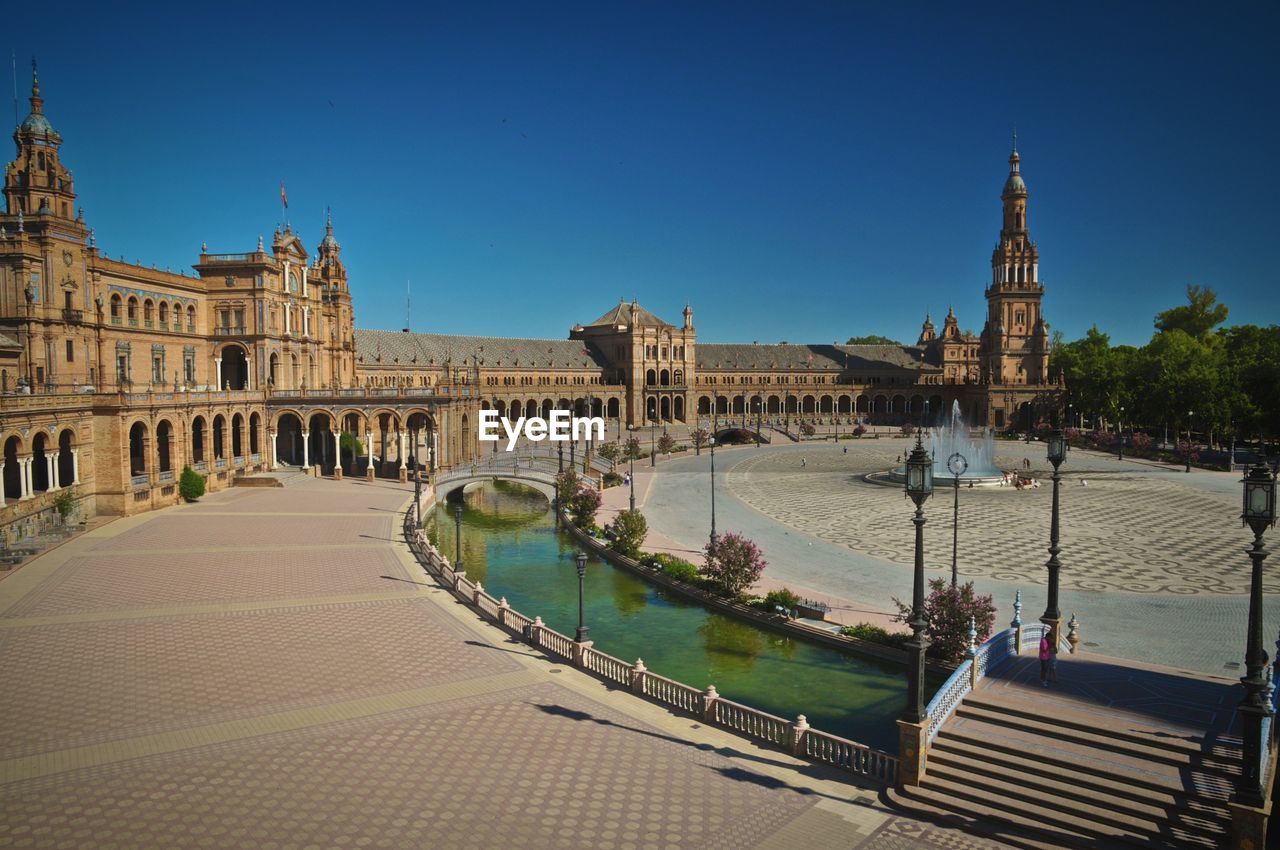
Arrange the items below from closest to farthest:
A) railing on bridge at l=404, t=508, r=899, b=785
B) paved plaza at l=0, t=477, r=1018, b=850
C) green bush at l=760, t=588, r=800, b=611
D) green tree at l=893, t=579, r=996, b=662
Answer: paved plaza at l=0, t=477, r=1018, b=850, railing on bridge at l=404, t=508, r=899, b=785, green tree at l=893, t=579, r=996, b=662, green bush at l=760, t=588, r=800, b=611

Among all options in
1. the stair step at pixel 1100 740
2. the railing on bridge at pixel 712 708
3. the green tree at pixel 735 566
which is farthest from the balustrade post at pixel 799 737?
the green tree at pixel 735 566

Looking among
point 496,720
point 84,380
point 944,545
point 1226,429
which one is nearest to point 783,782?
point 496,720

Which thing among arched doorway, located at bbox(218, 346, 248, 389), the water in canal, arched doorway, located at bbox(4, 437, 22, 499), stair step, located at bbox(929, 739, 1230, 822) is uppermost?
arched doorway, located at bbox(218, 346, 248, 389)

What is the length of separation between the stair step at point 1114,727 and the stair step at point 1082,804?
52.6 inches

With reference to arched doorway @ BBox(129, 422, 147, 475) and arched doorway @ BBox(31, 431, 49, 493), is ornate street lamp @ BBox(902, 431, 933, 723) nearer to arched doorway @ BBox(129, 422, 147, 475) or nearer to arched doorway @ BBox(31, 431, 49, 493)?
arched doorway @ BBox(31, 431, 49, 493)

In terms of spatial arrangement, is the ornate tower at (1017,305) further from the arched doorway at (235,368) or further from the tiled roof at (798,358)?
the arched doorway at (235,368)

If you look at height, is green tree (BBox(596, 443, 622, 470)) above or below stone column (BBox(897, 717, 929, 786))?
above

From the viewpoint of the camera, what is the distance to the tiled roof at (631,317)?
372 ft

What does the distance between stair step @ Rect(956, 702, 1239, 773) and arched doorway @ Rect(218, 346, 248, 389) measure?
195 ft

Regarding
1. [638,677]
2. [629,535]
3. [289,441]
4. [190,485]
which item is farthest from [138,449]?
[638,677]

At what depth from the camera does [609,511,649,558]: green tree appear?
122 ft

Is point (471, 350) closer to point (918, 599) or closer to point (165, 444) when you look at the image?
point (165, 444)

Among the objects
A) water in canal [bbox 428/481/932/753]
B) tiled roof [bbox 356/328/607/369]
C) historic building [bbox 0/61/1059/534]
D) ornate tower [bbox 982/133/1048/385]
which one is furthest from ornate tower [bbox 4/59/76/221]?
ornate tower [bbox 982/133/1048/385]

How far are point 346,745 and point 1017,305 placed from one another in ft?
364
